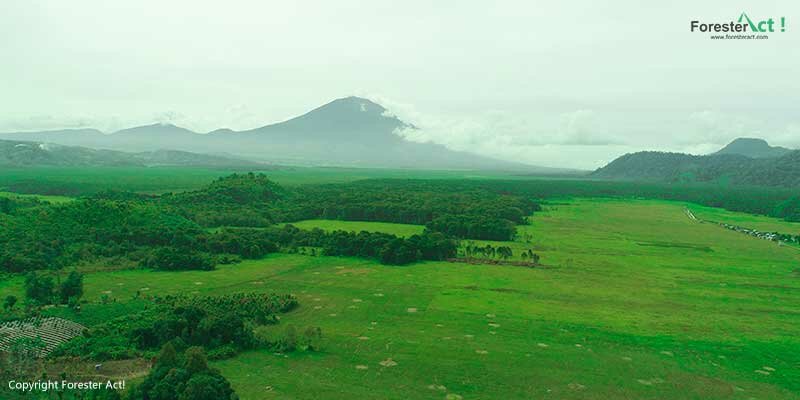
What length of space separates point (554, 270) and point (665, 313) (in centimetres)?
1438

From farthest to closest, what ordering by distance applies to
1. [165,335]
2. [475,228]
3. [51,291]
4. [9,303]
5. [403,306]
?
[475,228], [403,306], [51,291], [9,303], [165,335]

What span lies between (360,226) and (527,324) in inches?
1892

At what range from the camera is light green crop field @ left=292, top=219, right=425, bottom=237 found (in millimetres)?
75562

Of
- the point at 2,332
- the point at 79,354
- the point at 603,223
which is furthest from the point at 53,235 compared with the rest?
the point at 603,223

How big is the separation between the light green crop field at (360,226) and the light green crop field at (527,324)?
2017 centimetres

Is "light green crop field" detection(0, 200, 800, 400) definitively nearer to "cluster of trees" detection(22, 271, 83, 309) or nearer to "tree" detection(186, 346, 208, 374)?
"cluster of trees" detection(22, 271, 83, 309)

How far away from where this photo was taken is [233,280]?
149ft

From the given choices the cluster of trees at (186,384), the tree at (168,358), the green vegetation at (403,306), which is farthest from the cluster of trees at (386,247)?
the cluster of trees at (186,384)

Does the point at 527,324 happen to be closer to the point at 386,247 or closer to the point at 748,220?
the point at 386,247


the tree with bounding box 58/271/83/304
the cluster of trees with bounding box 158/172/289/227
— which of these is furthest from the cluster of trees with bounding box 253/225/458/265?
the tree with bounding box 58/271/83/304

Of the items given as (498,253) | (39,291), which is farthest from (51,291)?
(498,253)

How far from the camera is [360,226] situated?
80125mm

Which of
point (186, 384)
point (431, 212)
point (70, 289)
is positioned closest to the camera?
point (186, 384)

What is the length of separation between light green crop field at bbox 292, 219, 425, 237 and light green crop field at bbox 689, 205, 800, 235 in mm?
59466
